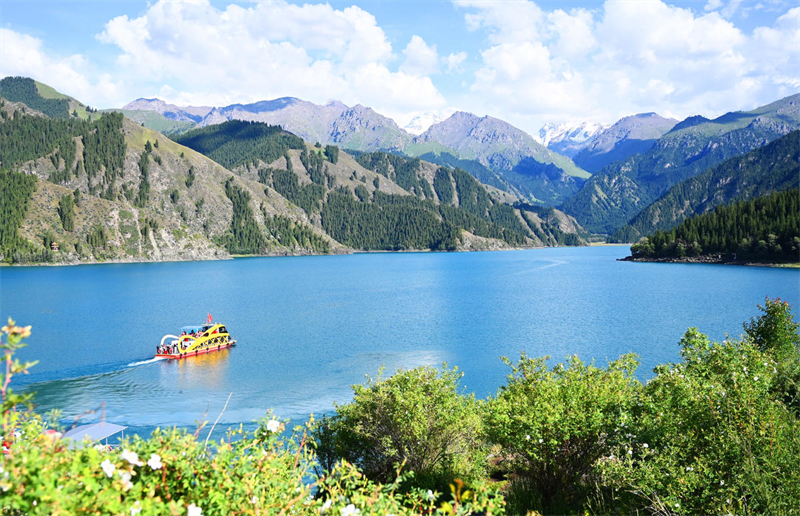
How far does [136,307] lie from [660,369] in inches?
3870

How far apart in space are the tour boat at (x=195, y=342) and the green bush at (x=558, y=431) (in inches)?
2124

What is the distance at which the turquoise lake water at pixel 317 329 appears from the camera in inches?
1900

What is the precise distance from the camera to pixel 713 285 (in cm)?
12112

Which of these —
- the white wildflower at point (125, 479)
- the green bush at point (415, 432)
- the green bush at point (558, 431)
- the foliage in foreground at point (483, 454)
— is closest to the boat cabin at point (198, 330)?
the foliage in foreground at point (483, 454)

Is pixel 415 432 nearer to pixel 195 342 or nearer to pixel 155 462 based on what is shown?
pixel 155 462

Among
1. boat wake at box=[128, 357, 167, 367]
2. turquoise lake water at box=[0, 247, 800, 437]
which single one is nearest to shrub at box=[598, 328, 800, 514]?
turquoise lake water at box=[0, 247, 800, 437]

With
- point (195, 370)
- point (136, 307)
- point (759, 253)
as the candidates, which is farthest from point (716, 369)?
point (759, 253)

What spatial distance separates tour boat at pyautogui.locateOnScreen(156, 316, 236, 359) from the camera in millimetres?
63250

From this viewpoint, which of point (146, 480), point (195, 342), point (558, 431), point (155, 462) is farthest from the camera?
point (195, 342)

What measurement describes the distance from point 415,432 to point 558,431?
5.98 meters

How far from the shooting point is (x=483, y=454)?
22406 mm

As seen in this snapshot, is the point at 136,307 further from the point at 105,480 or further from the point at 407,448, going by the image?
the point at 105,480

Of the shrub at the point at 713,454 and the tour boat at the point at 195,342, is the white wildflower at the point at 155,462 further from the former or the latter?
the tour boat at the point at 195,342

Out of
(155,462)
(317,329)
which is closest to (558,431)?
(155,462)
